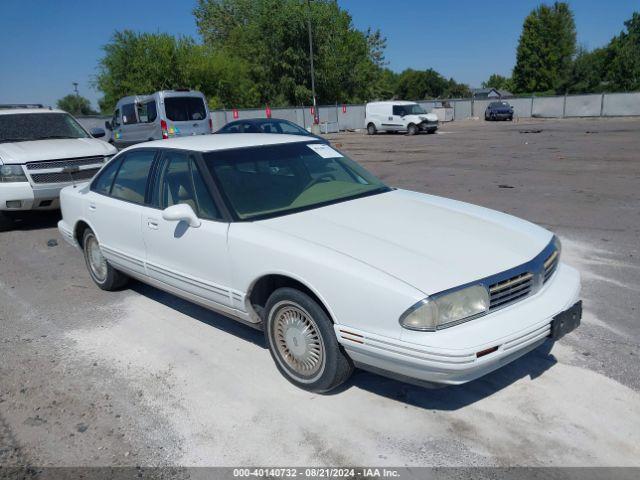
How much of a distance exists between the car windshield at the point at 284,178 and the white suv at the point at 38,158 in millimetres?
5059

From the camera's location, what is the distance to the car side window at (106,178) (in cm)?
525

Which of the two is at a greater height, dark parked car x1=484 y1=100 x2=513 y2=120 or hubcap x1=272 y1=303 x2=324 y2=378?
dark parked car x1=484 y1=100 x2=513 y2=120

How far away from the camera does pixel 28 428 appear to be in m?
3.31

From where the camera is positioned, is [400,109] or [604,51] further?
[604,51]

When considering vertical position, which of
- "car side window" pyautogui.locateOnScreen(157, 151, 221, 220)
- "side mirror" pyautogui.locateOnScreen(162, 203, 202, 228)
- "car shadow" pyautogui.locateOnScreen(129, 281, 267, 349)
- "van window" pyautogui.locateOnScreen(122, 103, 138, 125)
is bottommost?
"car shadow" pyautogui.locateOnScreen(129, 281, 267, 349)

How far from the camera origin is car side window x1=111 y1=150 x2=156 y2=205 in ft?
15.4

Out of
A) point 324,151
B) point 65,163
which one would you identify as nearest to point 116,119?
point 65,163

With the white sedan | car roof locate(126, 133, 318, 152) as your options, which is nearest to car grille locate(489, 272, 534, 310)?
the white sedan

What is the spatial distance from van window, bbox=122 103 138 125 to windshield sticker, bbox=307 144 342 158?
15417 mm

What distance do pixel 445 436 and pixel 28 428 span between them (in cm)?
245

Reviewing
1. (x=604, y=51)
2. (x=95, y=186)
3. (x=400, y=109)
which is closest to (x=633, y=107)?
(x=400, y=109)

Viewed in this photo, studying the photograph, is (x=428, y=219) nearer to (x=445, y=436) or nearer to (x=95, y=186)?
(x=445, y=436)

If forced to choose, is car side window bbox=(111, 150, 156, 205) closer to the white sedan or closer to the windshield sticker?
the white sedan

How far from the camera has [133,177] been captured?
4.89 metres
